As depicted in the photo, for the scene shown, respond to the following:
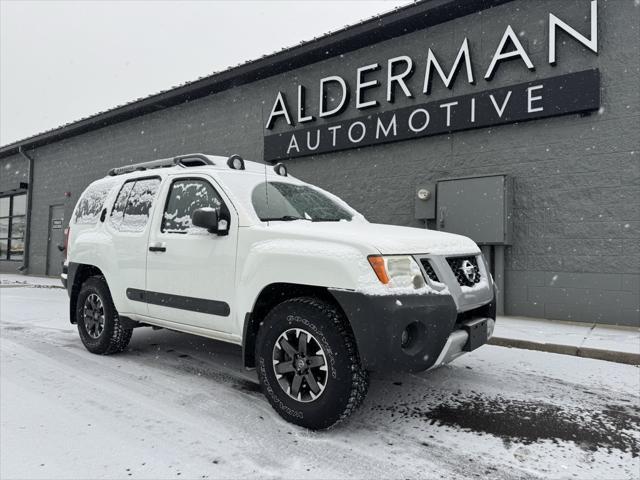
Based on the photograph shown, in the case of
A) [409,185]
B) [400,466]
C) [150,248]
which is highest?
[409,185]

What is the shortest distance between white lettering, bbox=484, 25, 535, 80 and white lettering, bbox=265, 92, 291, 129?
477cm

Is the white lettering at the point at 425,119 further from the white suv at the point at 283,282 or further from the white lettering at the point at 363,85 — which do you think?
the white suv at the point at 283,282

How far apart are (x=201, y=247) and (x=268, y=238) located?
0.75 m

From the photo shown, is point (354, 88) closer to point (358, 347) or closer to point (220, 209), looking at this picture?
point (220, 209)

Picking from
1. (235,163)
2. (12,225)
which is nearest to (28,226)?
(12,225)

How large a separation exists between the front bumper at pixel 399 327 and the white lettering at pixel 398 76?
6.96 meters

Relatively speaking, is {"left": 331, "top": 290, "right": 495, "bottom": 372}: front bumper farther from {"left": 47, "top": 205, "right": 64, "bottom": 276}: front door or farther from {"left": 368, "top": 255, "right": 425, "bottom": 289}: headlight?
{"left": 47, "top": 205, "right": 64, "bottom": 276}: front door

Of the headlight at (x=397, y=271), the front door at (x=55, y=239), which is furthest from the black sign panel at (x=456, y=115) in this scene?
the front door at (x=55, y=239)

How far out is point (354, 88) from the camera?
9.80m

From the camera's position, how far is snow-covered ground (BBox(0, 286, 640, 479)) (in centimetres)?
246

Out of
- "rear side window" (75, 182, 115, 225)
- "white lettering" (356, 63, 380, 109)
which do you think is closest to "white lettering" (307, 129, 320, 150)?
"white lettering" (356, 63, 380, 109)

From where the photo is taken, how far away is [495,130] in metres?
7.99

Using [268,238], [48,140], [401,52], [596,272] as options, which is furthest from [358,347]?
[48,140]

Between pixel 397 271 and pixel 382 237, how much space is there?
27 cm
